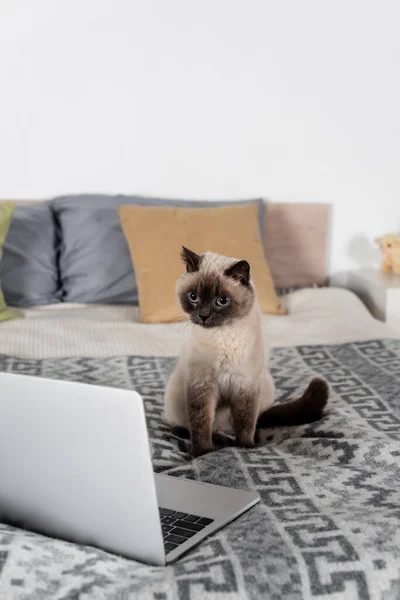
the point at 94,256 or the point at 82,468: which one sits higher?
the point at 82,468

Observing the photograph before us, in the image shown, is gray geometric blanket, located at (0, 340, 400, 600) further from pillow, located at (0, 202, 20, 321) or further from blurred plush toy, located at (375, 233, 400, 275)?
blurred plush toy, located at (375, 233, 400, 275)

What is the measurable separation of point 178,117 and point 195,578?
267cm

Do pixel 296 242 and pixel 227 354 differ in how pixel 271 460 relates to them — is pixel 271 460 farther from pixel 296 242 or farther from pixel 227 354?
pixel 296 242

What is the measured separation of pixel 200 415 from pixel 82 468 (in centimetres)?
62

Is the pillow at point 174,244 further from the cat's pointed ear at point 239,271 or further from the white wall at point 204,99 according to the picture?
the cat's pointed ear at point 239,271

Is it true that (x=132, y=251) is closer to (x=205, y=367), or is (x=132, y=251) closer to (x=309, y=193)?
(x=309, y=193)

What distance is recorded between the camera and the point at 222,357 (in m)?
1.54

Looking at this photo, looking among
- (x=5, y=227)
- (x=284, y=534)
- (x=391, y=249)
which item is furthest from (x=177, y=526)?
(x=391, y=249)

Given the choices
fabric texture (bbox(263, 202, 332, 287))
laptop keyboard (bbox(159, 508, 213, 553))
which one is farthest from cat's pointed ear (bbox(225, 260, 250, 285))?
fabric texture (bbox(263, 202, 332, 287))

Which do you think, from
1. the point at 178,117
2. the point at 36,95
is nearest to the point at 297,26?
the point at 178,117

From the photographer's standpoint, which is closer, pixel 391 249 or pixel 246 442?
pixel 246 442

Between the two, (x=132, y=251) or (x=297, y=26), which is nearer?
(x=132, y=251)

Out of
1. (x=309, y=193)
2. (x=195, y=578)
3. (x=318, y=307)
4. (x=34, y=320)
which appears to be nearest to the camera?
(x=195, y=578)

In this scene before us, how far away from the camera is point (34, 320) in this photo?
264 cm
